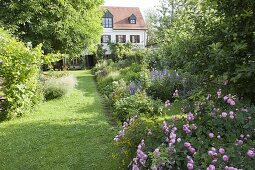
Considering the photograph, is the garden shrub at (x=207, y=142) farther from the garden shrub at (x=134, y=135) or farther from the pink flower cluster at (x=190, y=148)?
the garden shrub at (x=134, y=135)

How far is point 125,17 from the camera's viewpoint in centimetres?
5031

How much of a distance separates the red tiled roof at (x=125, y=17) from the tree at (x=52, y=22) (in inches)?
1097

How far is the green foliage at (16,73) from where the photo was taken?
923 cm

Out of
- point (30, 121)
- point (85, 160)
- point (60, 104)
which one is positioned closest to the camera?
point (85, 160)

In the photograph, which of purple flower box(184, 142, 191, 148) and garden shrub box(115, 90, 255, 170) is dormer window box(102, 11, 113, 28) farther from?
purple flower box(184, 142, 191, 148)

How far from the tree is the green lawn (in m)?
8.76

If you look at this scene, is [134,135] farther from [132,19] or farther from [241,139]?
Result: [132,19]

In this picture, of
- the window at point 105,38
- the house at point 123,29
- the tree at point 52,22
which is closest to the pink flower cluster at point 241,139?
the tree at point 52,22

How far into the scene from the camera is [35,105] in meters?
11.0

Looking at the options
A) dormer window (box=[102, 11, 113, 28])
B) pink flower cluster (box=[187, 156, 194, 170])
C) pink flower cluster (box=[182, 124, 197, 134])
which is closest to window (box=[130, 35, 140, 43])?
dormer window (box=[102, 11, 113, 28])

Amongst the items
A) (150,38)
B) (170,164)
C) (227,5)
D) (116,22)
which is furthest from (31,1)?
(150,38)

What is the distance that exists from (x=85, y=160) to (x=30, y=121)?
4.06m

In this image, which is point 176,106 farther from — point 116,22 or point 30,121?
point 116,22

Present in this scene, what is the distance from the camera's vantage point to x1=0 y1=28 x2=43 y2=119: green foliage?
923 cm
